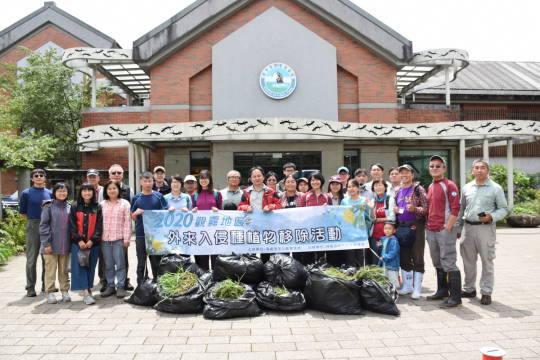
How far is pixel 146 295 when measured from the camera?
5.25 m

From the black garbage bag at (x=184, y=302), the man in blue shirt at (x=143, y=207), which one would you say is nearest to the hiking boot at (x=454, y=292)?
the black garbage bag at (x=184, y=302)

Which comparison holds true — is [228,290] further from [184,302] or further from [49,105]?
[49,105]

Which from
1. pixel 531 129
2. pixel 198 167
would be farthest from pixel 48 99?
pixel 531 129

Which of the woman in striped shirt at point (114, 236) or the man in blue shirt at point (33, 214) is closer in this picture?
the woman in striped shirt at point (114, 236)

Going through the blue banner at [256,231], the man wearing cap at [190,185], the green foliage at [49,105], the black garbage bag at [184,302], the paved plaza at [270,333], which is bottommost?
the paved plaza at [270,333]

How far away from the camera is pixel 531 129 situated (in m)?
13.8

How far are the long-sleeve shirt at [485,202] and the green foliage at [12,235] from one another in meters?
9.50

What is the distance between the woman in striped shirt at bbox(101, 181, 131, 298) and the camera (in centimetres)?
577

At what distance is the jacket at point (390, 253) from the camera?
5566 millimetres

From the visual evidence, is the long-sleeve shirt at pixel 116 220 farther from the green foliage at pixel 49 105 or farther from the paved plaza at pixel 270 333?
the green foliage at pixel 49 105

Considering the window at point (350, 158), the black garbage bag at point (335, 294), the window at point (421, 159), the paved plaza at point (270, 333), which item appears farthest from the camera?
the window at point (421, 159)

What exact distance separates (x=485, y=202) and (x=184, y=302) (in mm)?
4389

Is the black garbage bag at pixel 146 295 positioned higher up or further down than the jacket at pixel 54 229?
further down

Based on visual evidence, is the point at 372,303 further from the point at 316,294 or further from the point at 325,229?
the point at 325,229
